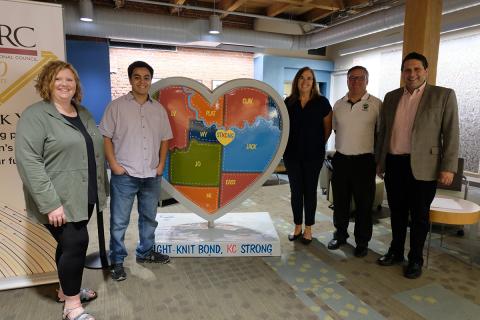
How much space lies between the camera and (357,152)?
2709 mm

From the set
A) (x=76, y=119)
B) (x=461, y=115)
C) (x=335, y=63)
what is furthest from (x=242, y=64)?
(x=76, y=119)

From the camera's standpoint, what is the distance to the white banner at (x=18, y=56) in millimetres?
2066

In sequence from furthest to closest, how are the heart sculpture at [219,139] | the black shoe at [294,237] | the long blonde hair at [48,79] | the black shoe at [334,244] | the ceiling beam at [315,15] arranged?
the ceiling beam at [315,15] < the black shoe at [294,237] < the black shoe at [334,244] < the heart sculpture at [219,139] < the long blonde hair at [48,79]

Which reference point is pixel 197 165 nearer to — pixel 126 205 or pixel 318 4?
pixel 126 205

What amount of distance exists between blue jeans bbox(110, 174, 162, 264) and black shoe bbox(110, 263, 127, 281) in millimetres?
33

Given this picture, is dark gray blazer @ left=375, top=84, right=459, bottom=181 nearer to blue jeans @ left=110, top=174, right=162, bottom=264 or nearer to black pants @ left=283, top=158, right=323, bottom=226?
black pants @ left=283, top=158, right=323, bottom=226

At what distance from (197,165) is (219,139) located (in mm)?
284

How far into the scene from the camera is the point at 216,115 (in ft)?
8.79

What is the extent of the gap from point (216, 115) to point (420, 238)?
1.81m

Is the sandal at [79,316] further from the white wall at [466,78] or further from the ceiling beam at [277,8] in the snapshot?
the white wall at [466,78]

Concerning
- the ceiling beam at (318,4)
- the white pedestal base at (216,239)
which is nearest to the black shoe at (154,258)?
the white pedestal base at (216,239)

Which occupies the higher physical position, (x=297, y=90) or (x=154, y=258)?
(x=297, y=90)

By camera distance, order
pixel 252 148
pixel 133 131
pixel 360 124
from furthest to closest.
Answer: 1. pixel 252 148
2. pixel 360 124
3. pixel 133 131

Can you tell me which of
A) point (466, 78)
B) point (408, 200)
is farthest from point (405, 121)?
point (466, 78)
